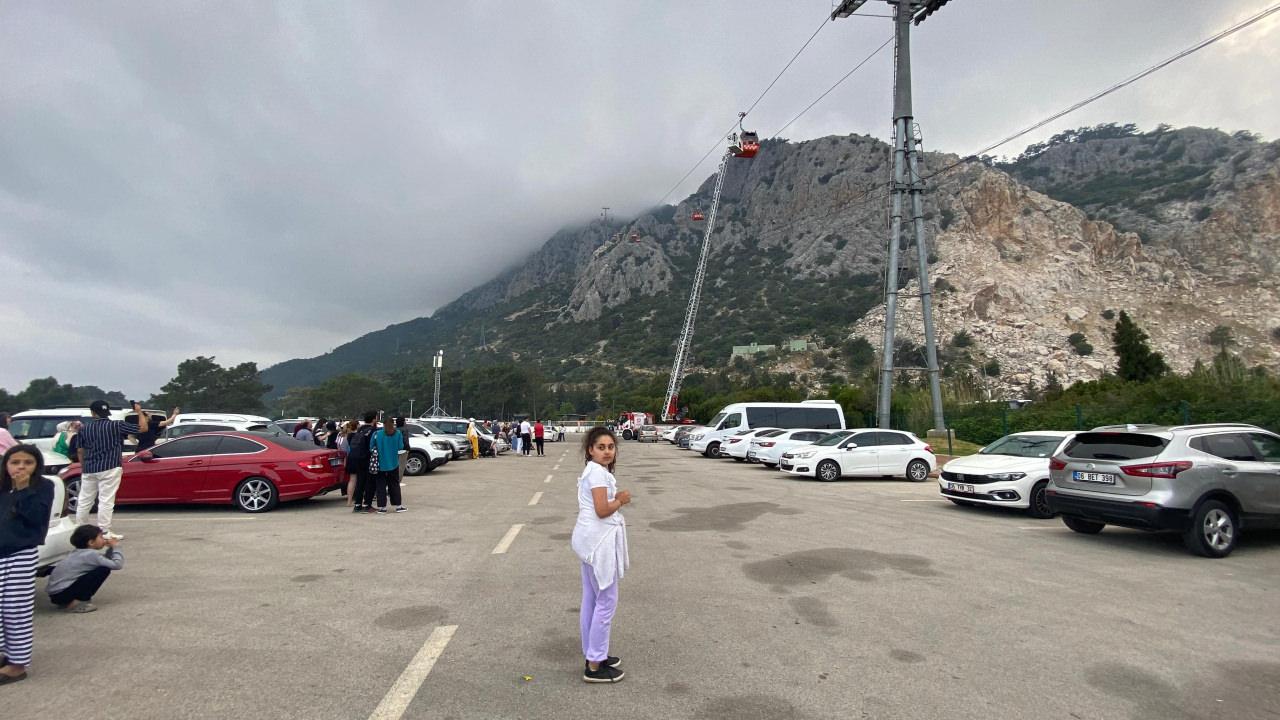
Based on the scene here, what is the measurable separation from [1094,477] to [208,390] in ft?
311

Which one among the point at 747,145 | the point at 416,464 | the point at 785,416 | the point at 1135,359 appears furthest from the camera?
the point at 747,145

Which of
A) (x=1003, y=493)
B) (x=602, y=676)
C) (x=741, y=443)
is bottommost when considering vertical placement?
(x=602, y=676)

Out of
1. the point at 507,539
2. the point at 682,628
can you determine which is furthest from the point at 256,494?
the point at 682,628

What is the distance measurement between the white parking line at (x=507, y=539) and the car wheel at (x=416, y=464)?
10753mm

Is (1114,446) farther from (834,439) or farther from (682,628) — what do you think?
(834,439)

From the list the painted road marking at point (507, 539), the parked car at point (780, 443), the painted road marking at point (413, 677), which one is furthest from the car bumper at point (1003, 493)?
the painted road marking at point (413, 677)

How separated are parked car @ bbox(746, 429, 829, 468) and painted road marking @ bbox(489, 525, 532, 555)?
13.6 metres

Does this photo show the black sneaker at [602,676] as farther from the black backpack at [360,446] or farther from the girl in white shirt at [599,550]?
the black backpack at [360,446]

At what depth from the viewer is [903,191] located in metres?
26.3

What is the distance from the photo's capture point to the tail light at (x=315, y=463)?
1152 cm

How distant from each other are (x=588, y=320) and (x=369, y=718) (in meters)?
116

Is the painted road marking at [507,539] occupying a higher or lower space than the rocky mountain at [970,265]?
lower

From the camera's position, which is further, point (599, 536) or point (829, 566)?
point (829, 566)

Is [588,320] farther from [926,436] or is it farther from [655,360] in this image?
[926,436]
